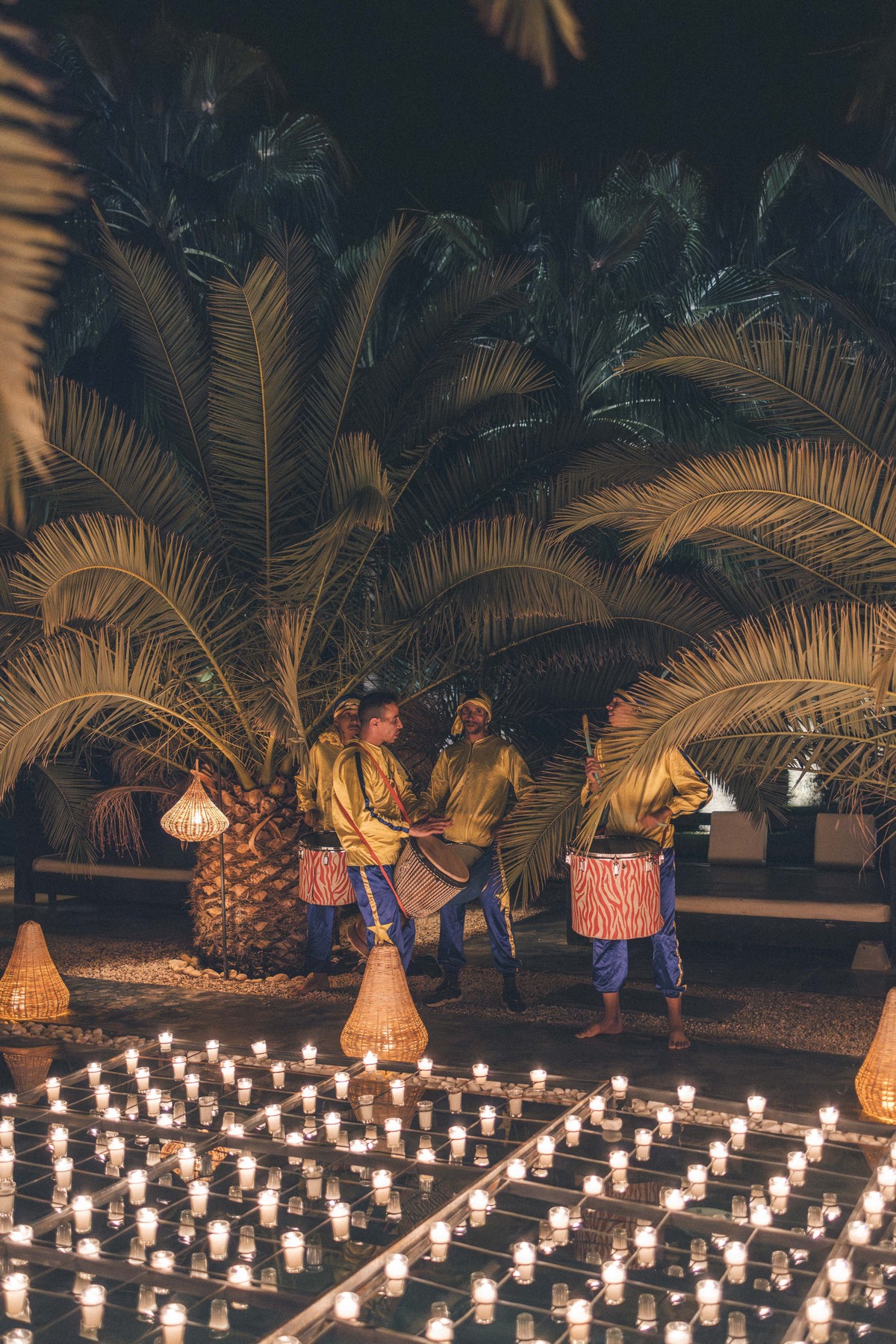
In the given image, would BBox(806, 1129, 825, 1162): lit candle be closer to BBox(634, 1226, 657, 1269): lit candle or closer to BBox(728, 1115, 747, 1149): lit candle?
BBox(728, 1115, 747, 1149): lit candle

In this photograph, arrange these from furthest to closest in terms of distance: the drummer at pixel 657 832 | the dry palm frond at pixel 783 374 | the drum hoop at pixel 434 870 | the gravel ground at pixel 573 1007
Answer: the drum hoop at pixel 434 870, the gravel ground at pixel 573 1007, the dry palm frond at pixel 783 374, the drummer at pixel 657 832

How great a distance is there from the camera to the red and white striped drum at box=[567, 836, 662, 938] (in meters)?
6.46

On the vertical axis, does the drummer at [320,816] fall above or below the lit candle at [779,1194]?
above

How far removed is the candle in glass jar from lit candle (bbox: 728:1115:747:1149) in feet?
5.15

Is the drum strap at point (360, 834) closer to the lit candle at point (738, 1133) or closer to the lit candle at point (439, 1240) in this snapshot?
the lit candle at point (738, 1133)

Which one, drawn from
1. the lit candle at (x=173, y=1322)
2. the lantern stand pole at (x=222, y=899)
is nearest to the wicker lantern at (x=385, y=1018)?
the lantern stand pole at (x=222, y=899)

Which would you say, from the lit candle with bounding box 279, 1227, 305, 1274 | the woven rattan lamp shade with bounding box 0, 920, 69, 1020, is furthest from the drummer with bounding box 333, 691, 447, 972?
the lit candle with bounding box 279, 1227, 305, 1274

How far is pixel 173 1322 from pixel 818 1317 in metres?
1.65

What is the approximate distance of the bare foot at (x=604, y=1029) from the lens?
6707mm

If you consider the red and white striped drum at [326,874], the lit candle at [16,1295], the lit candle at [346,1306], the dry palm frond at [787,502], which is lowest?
the lit candle at [16,1295]

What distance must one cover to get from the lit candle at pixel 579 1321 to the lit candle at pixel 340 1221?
0.99 meters

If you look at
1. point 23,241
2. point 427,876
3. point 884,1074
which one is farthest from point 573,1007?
point 23,241

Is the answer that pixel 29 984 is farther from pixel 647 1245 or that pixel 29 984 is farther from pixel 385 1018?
pixel 647 1245

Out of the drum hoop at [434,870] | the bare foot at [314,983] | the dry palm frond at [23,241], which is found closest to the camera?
the dry palm frond at [23,241]
